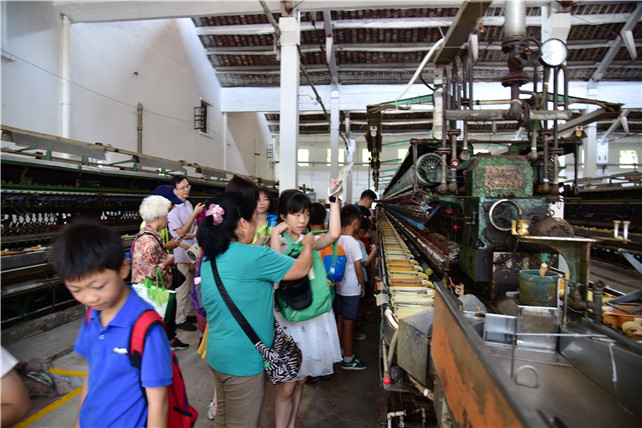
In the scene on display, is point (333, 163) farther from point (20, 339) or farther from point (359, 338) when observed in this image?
point (20, 339)

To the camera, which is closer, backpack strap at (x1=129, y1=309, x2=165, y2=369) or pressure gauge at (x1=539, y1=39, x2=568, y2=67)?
backpack strap at (x1=129, y1=309, x2=165, y2=369)

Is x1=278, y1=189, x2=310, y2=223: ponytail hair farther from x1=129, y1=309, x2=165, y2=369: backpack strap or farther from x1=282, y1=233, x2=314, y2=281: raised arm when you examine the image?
x1=129, y1=309, x2=165, y2=369: backpack strap

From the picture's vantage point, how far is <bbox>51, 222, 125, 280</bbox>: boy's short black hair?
117cm

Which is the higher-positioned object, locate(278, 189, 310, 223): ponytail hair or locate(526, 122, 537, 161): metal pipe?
locate(526, 122, 537, 161): metal pipe

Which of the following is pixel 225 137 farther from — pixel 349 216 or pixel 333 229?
pixel 333 229

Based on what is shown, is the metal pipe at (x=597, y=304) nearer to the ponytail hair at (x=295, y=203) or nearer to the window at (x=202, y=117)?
the ponytail hair at (x=295, y=203)

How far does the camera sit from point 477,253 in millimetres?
2893

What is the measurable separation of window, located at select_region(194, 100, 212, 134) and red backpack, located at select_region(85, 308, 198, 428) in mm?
11527

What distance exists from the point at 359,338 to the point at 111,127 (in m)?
7.43

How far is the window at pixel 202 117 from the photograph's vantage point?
11891 millimetres

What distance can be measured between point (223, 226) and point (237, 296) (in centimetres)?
33

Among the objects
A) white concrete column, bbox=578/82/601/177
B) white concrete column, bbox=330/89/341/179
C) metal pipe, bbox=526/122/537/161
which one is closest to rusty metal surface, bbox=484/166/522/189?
metal pipe, bbox=526/122/537/161

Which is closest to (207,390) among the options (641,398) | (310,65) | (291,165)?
(641,398)

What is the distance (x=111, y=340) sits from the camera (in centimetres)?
125
